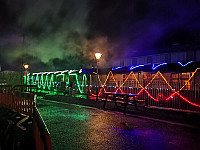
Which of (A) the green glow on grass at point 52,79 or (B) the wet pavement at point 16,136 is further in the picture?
(A) the green glow on grass at point 52,79

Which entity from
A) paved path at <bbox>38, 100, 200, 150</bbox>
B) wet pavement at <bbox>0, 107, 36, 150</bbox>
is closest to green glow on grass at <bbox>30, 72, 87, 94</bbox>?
wet pavement at <bbox>0, 107, 36, 150</bbox>

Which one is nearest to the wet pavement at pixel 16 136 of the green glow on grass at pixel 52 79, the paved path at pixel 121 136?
the paved path at pixel 121 136

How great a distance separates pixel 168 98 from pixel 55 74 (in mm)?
15983

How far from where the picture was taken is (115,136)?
4.54 metres

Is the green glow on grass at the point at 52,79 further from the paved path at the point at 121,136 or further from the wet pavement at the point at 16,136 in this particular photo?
the paved path at the point at 121,136

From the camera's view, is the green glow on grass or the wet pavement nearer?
the wet pavement

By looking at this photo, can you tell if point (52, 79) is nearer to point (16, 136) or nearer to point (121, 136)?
point (16, 136)

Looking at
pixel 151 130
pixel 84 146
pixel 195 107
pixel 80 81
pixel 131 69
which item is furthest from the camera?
pixel 80 81

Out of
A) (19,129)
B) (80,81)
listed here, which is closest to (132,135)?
(19,129)

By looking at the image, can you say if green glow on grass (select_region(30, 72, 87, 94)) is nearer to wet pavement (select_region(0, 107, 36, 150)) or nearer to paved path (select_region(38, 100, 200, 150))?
wet pavement (select_region(0, 107, 36, 150))

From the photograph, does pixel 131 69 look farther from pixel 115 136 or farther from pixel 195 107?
pixel 115 136

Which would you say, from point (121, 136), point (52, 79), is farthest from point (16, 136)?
point (52, 79)

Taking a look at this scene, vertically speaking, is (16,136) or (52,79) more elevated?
(52,79)

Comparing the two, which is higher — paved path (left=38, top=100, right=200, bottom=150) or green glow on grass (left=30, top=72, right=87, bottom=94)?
green glow on grass (left=30, top=72, right=87, bottom=94)
